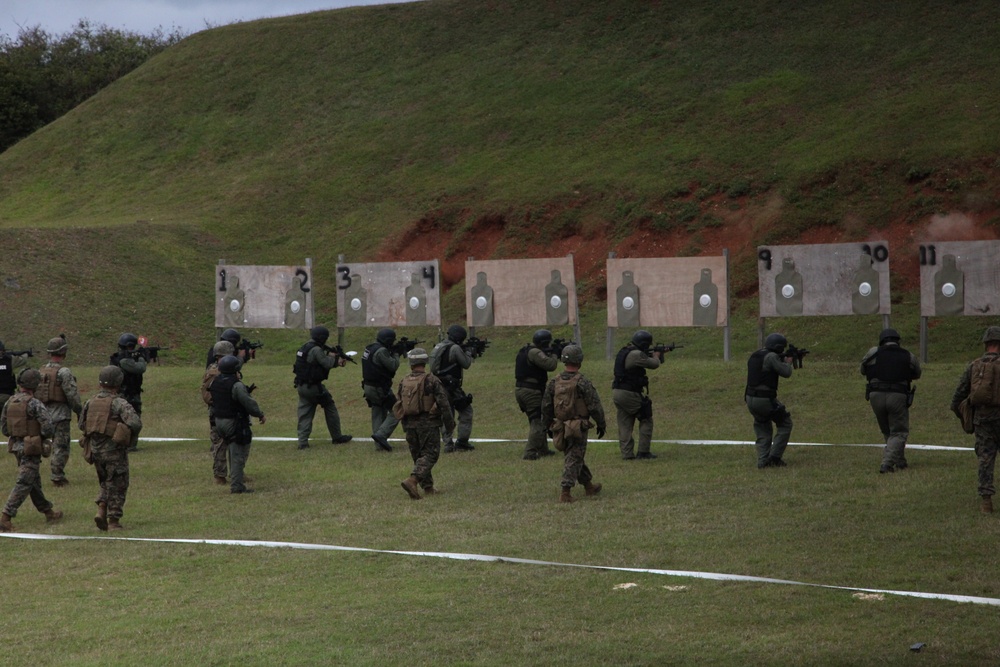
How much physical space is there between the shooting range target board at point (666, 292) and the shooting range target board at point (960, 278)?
4732mm


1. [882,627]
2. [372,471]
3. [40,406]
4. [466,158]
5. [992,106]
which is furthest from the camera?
[466,158]

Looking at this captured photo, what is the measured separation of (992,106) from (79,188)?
40.0m

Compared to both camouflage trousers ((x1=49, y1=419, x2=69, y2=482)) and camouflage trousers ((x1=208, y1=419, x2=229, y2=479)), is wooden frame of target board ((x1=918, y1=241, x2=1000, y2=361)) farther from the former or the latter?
camouflage trousers ((x1=49, y1=419, x2=69, y2=482))

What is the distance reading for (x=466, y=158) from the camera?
4931cm

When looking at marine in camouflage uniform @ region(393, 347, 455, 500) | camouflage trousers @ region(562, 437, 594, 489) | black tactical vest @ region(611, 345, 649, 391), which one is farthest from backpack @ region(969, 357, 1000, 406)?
marine in camouflage uniform @ region(393, 347, 455, 500)

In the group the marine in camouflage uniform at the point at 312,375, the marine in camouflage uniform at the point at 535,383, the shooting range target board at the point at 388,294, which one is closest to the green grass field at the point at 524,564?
the marine in camouflage uniform at the point at 535,383

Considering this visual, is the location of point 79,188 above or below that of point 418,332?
above

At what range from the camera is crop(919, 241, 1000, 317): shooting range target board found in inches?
1054

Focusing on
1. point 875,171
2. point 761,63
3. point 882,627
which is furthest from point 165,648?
point 761,63

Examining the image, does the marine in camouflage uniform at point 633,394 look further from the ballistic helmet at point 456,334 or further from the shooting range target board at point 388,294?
the shooting range target board at point 388,294

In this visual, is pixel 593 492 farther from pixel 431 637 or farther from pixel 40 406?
pixel 40 406

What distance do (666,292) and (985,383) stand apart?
636 inches

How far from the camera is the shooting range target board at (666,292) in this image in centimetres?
2880

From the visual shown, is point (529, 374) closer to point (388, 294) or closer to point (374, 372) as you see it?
point (374, 372)
